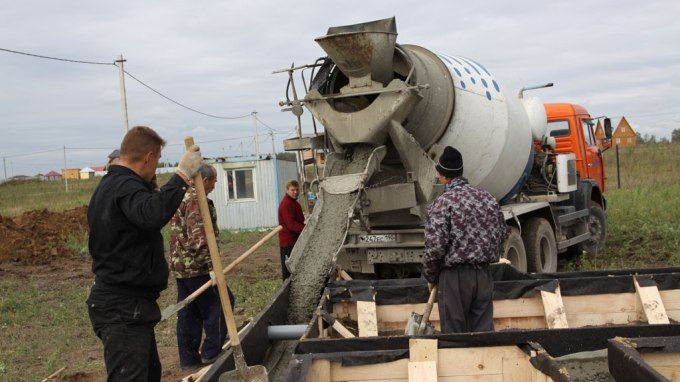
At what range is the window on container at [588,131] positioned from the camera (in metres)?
12.1

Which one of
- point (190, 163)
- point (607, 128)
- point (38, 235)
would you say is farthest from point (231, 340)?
point (38, 235)

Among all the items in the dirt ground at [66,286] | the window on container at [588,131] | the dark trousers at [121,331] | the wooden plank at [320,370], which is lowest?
the dirt ground at [66,286]

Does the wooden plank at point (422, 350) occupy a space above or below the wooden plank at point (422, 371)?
above

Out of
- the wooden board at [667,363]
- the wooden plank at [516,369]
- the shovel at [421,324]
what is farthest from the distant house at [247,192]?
the wooden board at [667,363]

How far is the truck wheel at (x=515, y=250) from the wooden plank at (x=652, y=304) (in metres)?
3.24

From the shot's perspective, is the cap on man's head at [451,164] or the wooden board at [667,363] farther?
the cap on man's head at [451,164]

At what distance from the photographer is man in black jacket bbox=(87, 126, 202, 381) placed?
354 centimetres

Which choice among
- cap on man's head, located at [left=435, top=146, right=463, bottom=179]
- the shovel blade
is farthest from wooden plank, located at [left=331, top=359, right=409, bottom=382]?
cap on man's head, located at [left=435, top=146, right=463, bottom=179]

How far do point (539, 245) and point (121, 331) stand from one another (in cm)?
701

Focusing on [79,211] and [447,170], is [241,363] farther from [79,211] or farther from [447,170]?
[79,211]

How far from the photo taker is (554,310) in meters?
5.08

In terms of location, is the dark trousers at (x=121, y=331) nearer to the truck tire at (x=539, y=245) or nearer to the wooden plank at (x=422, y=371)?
the wooden plank at (x=422, y=371)

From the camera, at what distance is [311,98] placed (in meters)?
7.00

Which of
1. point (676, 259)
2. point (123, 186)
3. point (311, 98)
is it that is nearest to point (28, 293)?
point (311, 98)
